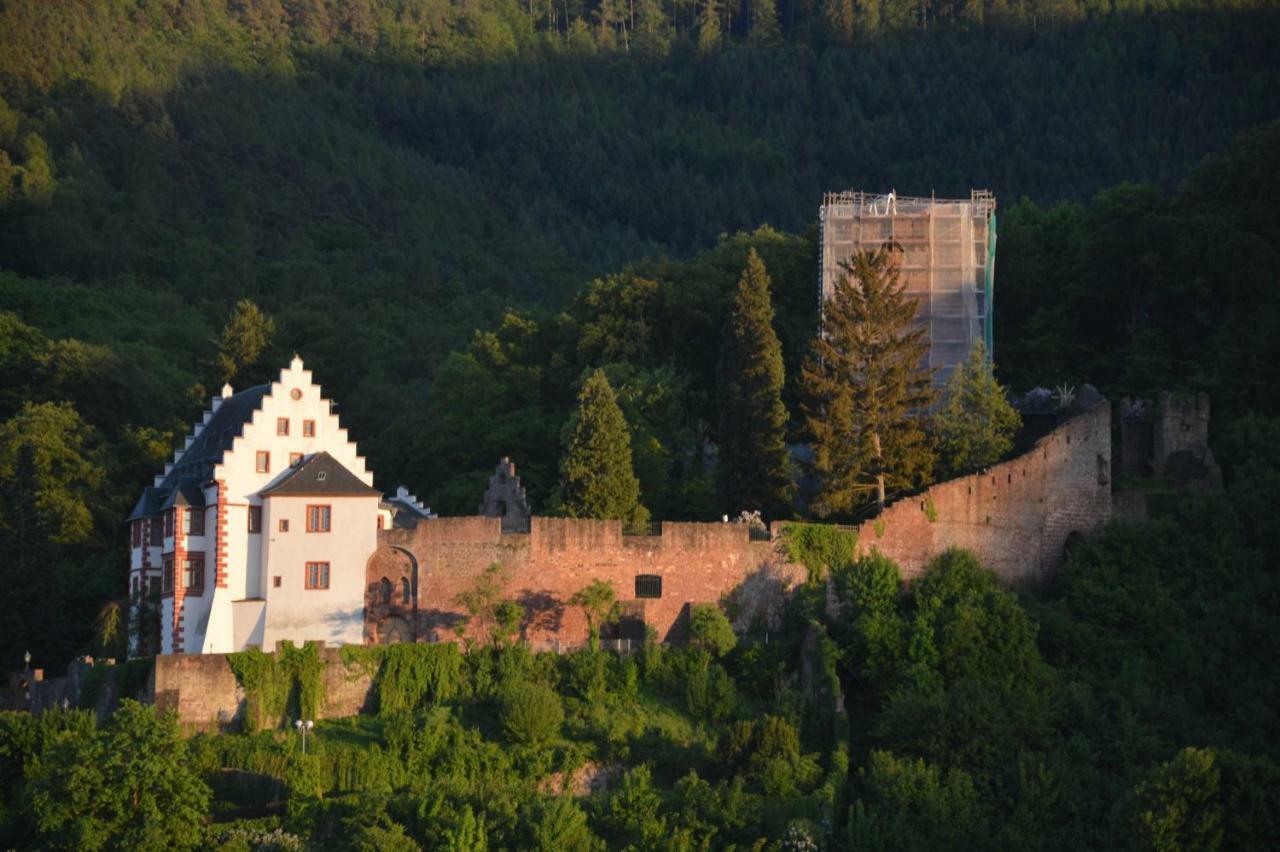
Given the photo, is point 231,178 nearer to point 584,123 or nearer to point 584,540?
point 584,123

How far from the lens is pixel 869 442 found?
61469 mm

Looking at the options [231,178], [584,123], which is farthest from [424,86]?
[231,178]

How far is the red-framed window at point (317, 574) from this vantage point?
58.1 m

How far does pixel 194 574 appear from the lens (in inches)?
2331

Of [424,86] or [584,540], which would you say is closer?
[584,540]

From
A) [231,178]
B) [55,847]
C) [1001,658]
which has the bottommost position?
[55,847]

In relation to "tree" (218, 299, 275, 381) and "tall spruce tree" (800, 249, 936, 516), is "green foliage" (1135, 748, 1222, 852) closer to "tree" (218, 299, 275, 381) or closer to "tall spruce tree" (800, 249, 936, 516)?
"tall spruce tree" (800, 249, 936, 516)

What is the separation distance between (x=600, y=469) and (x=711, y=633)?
634 centimetres

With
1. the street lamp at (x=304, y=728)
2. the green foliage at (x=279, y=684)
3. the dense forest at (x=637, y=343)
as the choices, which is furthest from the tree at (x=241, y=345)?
Result: the street lamp at (x=304, y=728)

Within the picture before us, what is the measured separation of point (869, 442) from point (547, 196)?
59908 mm

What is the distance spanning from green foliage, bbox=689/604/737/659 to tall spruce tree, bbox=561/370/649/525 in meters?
4.42

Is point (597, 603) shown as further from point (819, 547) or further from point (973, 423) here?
point (973, 423)

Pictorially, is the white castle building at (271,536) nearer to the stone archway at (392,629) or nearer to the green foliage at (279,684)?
the stone archway at (392,629)

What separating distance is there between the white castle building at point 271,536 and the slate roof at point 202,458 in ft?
0.31
